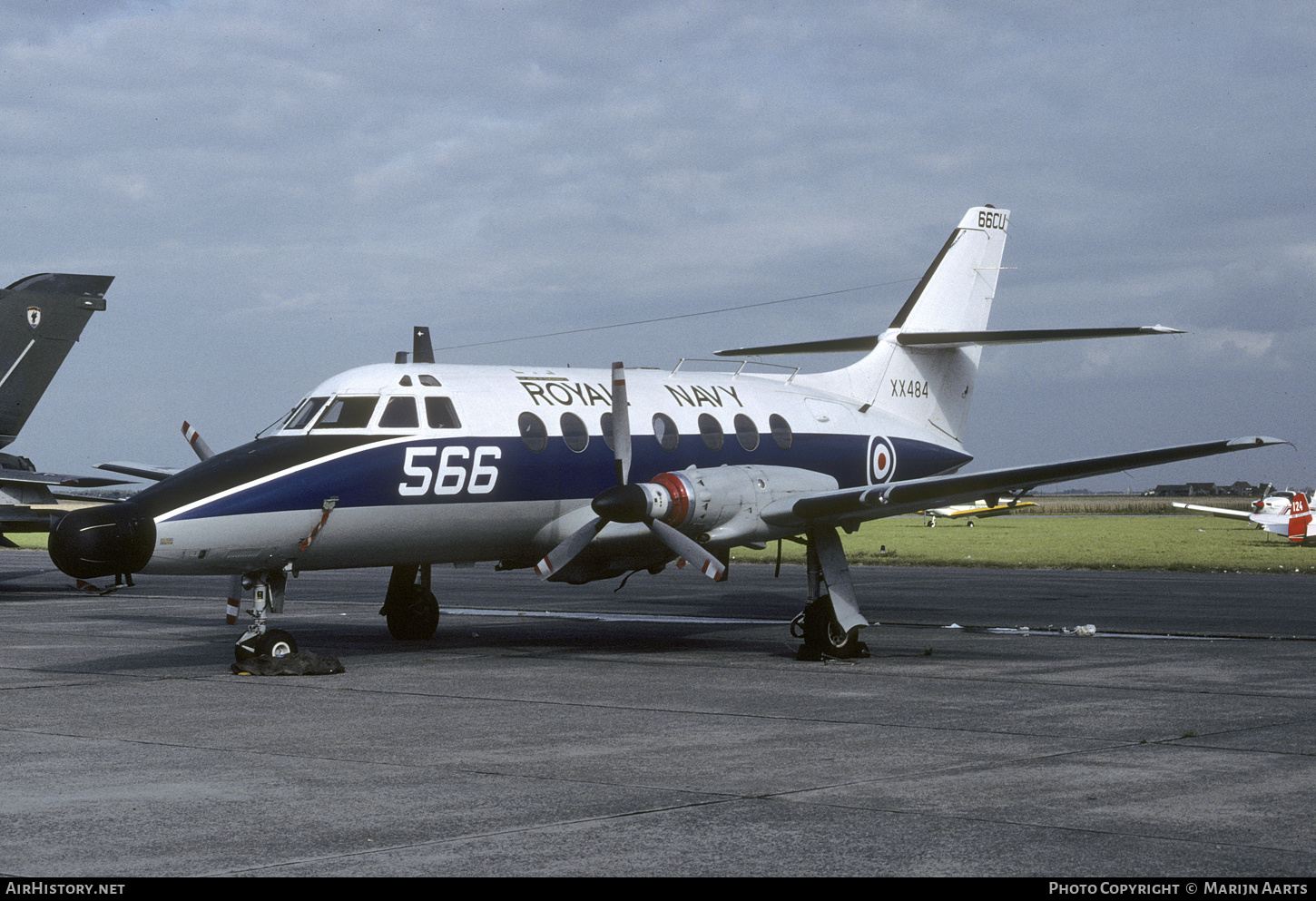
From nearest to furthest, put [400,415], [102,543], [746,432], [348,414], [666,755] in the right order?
[666,755] → [102,543] → [348,414] → [400,415] → [746,432]

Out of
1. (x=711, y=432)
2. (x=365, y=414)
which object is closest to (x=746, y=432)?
(x=711, y=432)

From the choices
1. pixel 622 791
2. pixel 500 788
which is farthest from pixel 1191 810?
pixel 500 788

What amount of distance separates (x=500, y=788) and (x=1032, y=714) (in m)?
5.38

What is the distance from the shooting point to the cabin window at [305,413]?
15.5m

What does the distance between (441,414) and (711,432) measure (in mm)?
4169

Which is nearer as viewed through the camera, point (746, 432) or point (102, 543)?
point (102, 543)

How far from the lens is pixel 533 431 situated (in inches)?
666

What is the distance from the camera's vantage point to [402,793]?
835 cm

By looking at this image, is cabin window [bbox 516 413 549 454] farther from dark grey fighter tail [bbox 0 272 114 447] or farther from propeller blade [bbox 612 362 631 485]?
dark grey fighter tail [bbox 0 272 114 447]

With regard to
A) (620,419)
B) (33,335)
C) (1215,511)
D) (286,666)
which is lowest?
(1215,511)

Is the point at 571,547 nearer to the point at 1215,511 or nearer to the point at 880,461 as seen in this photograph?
the point at 880,461

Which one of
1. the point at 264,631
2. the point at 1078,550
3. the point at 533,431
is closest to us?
the point at 264,631

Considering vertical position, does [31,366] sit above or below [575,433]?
above

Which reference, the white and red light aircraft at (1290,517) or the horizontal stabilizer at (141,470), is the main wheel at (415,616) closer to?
the horizontal stabilizer at (141,470)
